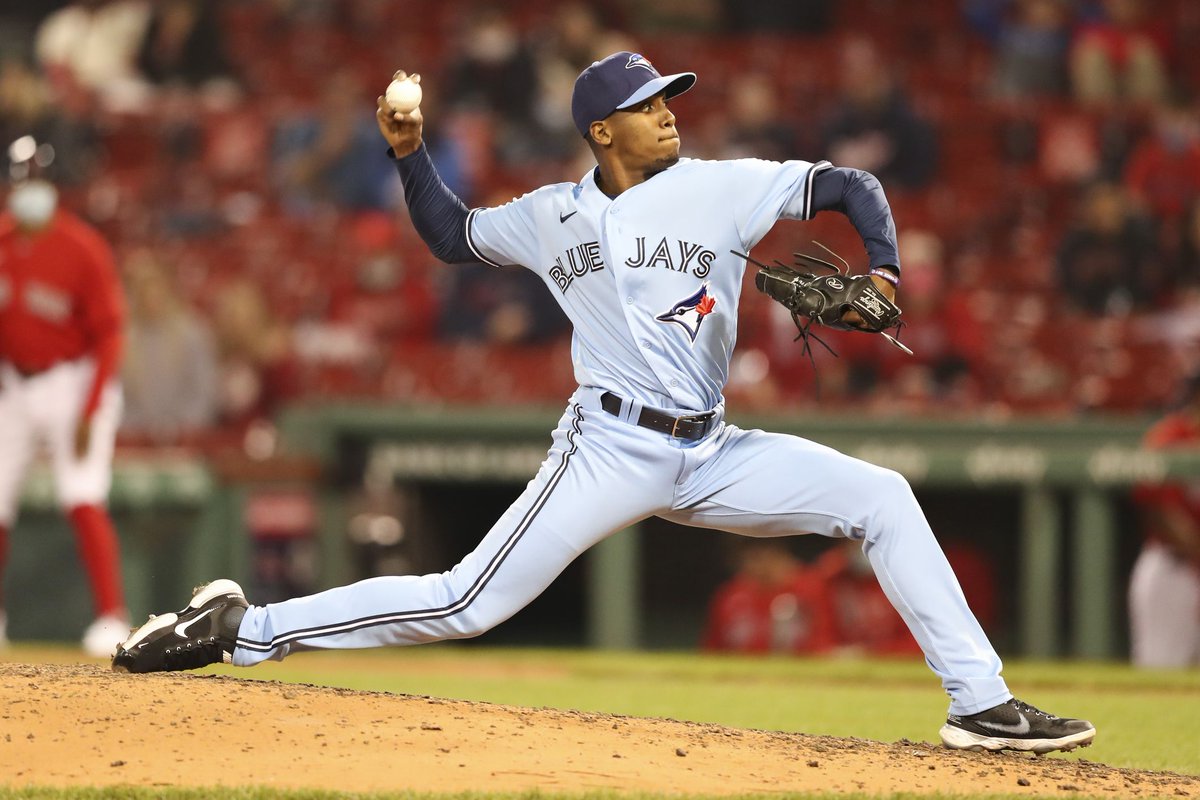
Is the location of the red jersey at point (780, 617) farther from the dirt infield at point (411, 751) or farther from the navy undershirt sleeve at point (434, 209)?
the navy undershirt sleeve at point (434, 209)

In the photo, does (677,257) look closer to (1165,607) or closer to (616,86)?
(616,86)

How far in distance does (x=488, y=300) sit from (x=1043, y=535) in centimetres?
355

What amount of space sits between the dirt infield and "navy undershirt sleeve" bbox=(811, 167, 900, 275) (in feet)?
3.79

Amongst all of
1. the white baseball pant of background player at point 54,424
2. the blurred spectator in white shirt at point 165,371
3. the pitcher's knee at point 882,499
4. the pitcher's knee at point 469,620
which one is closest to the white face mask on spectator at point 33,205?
the white baseball pant of background player at point 54,424

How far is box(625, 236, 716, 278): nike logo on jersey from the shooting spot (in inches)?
156

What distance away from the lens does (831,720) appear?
546 centimetres

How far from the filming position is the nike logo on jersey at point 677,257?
13.0ft

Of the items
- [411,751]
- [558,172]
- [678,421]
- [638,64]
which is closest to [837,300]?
[678,421]

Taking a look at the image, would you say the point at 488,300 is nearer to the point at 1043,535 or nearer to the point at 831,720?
the point at 1043,535

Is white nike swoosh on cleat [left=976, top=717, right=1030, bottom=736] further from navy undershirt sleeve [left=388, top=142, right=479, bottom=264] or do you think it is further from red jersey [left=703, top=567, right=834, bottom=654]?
red jersey [left=703, top=567, right=834, bottom=654]

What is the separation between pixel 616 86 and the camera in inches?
161

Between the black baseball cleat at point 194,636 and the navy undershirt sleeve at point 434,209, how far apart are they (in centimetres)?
100

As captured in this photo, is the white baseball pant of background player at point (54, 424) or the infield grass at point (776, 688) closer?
the infield grass at point (776, 688)

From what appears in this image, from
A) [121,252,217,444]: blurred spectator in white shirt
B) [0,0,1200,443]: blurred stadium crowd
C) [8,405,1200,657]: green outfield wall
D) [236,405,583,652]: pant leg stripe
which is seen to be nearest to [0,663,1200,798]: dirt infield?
[236,405,583,652]: pant leg stripe
